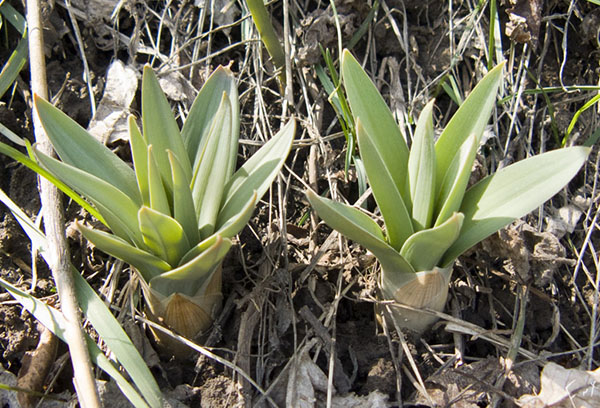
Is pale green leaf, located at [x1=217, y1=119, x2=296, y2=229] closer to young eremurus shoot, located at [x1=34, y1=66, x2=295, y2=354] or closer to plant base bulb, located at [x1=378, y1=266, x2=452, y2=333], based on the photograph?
young eremurus shoot, located at [x1=34, y1=66, x2=295, y2=354]

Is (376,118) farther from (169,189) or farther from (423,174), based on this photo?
(169,189)

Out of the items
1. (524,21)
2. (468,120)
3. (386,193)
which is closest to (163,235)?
(386,193)

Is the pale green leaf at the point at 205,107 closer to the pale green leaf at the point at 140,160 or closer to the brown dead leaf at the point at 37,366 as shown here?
the pale green leaf at the point at 140,160

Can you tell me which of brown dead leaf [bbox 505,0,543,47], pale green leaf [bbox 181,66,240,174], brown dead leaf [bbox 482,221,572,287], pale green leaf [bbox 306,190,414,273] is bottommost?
brown dead leaf [bbox 482,221,572,287]

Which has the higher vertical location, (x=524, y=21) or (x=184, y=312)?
(x=524, y=21)

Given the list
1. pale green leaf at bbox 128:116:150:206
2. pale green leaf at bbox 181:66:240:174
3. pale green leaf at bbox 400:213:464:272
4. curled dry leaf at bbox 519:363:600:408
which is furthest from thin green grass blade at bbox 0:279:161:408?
curled dry leaf at bbox 519:363:600:408

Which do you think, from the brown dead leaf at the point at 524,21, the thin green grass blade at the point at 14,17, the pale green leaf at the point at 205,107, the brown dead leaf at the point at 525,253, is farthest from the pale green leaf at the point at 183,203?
the brown dead leaf at the point at 524,21

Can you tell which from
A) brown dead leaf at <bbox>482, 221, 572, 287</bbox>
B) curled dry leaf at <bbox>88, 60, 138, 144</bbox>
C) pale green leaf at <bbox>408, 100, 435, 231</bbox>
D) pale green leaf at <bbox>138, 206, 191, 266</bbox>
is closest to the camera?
pale green leaf at <bbox>138, 206, 191, 266</bbox>
